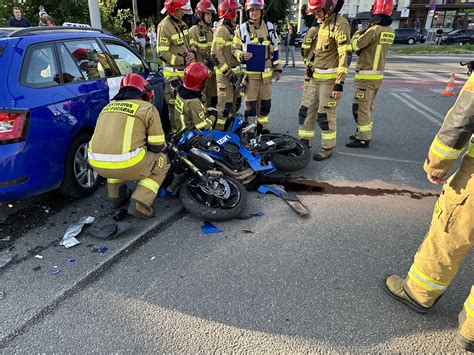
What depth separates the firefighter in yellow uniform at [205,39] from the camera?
6.75m

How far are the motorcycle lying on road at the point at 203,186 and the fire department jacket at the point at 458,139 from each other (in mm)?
1970

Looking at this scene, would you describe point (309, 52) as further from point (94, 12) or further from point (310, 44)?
point (94, 12)

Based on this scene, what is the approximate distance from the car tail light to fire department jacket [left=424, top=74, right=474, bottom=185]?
10.6ft

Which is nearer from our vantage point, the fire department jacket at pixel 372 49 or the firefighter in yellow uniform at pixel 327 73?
the firefighter in yellow uniform at pixel 327 73

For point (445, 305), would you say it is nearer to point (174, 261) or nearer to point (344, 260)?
point (344, 260)

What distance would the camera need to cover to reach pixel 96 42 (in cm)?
462

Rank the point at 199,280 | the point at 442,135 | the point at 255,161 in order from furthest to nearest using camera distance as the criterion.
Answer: the point at 255,161 < the point at 199,280 < the point at 442,135

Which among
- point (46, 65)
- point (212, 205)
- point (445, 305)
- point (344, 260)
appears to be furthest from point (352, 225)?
point (46, 65)

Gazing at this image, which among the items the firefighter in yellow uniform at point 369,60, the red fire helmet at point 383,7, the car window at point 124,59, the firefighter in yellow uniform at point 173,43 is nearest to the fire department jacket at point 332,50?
the firefighter in yellow uniform at point 369,60

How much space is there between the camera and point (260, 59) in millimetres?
5859

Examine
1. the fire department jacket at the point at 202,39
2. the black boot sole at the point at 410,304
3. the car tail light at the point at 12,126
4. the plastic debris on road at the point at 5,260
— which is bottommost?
the plastic debris on road at the point at 5,260

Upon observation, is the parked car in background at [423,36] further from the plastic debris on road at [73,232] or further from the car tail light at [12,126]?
the car tail light at [12,126]

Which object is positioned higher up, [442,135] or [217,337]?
[442,135]

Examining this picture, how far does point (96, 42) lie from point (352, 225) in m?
3.81
